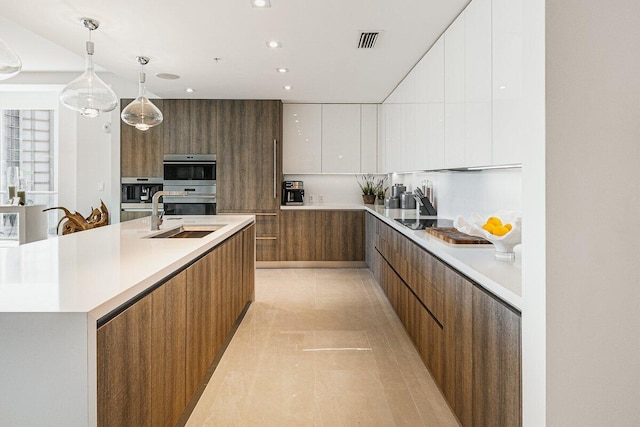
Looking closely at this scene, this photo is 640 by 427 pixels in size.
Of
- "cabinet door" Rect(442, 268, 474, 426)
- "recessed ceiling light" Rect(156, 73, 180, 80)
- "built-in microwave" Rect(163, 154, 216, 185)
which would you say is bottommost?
"cabinet door" Rect(442, 268, 474, 426)

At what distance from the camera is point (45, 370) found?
1.15 metres

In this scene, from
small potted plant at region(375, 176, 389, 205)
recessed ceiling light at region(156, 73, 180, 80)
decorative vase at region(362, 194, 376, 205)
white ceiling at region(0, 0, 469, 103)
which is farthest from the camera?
small potted plant at region(375, 176, 389, 205)

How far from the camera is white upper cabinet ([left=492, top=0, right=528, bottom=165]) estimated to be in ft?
7.22

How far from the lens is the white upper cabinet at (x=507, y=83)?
2201mm

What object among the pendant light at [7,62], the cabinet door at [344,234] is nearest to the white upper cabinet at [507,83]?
the pendant light at [7,62]

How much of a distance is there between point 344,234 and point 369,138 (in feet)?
4.85

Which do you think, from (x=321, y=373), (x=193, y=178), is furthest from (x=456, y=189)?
(x=193, y=178)

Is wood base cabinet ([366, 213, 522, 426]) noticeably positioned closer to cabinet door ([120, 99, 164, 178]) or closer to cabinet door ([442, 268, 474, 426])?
cabinet door ([442, 268, 474, 426])

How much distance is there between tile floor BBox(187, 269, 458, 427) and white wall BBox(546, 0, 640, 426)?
1.10m

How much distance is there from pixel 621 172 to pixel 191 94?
18.4ft

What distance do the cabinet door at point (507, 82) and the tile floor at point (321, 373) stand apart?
1.37 meters

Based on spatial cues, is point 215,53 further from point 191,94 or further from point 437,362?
point 437,362

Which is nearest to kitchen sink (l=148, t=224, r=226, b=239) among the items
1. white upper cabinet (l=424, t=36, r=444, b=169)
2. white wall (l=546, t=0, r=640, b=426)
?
white upper cabinet (l=424, t=36, r=444, b=169)

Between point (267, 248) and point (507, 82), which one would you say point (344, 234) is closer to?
point (267, 248)
